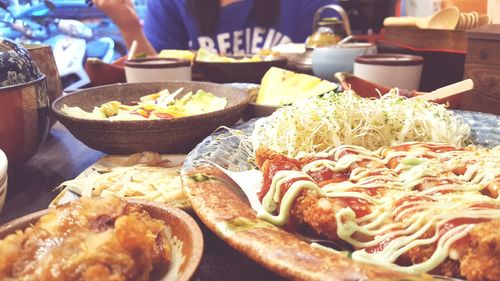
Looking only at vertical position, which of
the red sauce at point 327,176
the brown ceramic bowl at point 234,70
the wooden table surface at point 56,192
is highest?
the brown ceramic bowl at point 234,70

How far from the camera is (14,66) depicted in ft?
5.01

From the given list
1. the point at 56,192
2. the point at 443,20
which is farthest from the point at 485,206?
the point at 443,20

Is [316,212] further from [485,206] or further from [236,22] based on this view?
[236,22]

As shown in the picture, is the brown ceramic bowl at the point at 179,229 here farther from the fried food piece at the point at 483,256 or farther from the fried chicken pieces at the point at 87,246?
the fried food piece at the point at 483,256

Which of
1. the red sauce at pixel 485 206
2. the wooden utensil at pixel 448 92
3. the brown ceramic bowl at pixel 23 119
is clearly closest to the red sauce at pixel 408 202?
the red sauce at pixel 485 206

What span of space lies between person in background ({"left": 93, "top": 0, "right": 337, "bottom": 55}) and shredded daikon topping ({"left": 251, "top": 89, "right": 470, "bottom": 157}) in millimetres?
3259

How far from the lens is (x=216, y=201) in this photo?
1031mm

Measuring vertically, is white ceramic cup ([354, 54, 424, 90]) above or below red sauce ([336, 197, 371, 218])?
above

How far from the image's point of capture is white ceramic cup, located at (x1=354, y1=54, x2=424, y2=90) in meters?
2.35

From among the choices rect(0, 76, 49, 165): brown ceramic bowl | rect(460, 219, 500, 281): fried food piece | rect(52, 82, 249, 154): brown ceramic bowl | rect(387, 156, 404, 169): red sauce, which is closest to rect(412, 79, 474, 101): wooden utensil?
rect(387, 156, 404, 169): red sauce

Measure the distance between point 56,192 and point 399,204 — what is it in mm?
1103

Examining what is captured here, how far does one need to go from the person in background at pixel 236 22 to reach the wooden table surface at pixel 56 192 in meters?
2.90

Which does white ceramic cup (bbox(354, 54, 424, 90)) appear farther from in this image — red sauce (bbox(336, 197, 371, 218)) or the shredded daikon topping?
red sauce (bbox(336, 197, 371, 218))

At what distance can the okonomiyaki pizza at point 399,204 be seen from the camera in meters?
0.84
